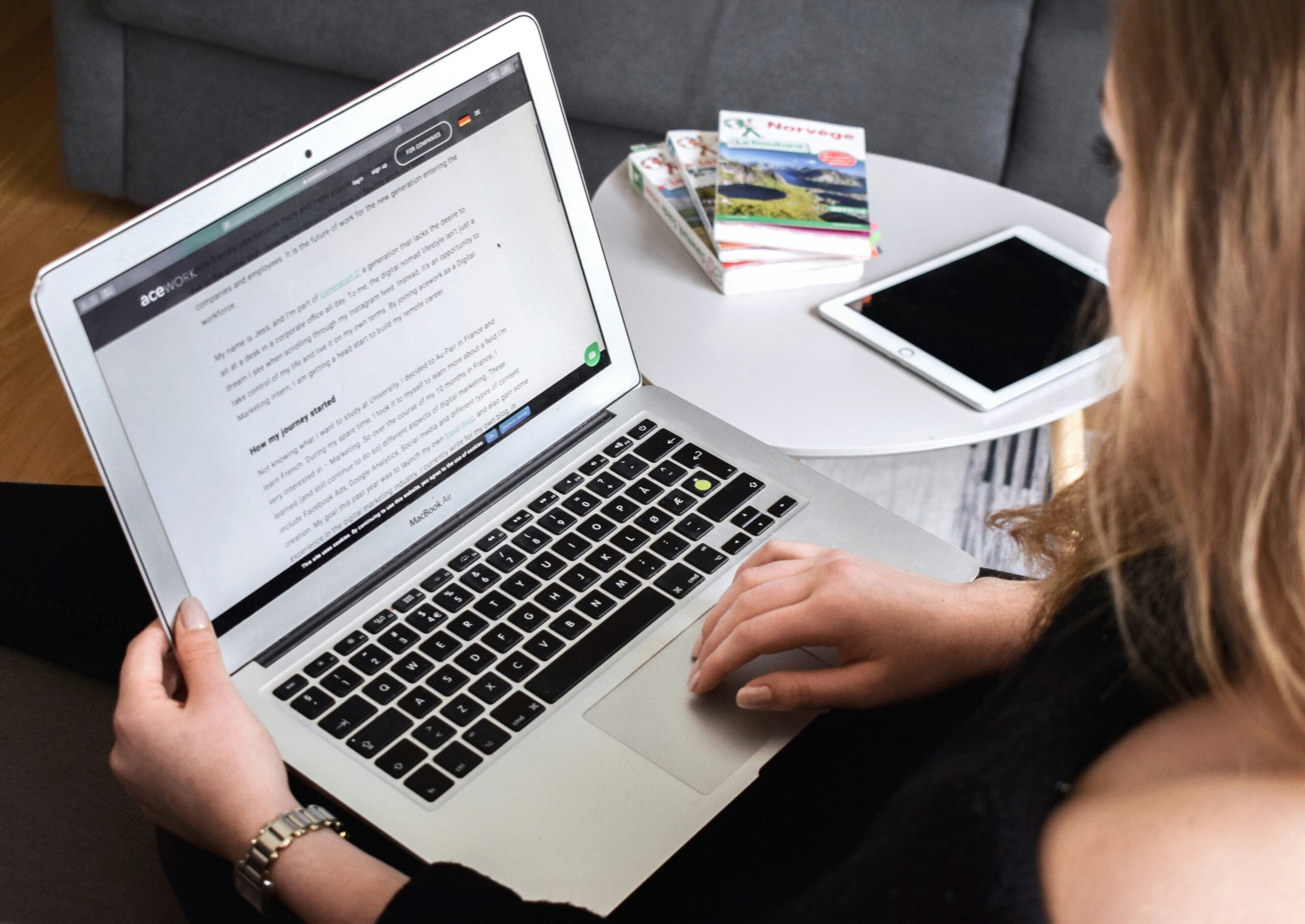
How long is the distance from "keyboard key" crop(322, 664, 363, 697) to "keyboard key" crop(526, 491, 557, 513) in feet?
0.62

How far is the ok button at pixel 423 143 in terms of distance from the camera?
773 millimetres

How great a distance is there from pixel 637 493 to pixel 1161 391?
47 cm

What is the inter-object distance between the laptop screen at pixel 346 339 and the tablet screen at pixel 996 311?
0.46 meters

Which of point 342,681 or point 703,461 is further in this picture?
point 703,461

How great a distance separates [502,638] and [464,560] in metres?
0.08

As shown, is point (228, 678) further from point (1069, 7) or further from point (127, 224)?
point (1069, 7)

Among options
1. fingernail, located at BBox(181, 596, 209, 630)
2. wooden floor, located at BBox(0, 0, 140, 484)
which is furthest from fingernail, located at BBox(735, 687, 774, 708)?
wooden floor, located at BBox(0, 0, 140, 484)

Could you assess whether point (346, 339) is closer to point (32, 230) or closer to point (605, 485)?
point (605, 485)

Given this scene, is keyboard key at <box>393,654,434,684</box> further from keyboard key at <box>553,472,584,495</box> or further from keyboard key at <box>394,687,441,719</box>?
keyboard key at <box>553,472,584,495</box>

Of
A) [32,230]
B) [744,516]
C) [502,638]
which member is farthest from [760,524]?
[32,230]

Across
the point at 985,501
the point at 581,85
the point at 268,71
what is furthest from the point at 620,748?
the point at 268,71

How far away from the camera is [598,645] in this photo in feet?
2.59

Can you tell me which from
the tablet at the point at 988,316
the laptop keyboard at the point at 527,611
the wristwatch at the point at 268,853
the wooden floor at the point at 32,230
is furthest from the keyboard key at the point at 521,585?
the wooden floor at the point at 32,230

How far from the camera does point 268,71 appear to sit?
217 cm
